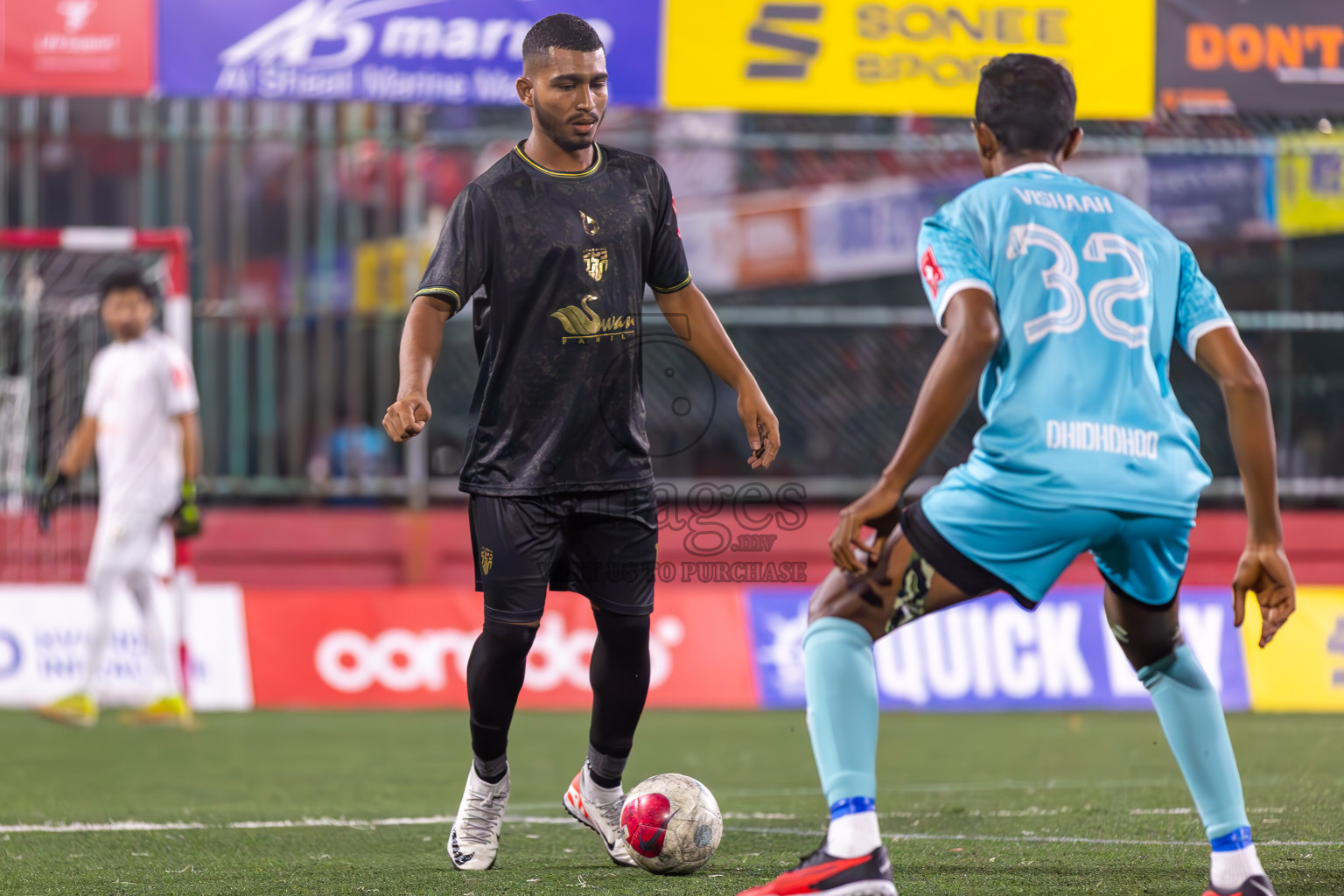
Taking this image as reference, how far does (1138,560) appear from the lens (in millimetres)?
3703

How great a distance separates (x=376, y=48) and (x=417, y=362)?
20.1 feet

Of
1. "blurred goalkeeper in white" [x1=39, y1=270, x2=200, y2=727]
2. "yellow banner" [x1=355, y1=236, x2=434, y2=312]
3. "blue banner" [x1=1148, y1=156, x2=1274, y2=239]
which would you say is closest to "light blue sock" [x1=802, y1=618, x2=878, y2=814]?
"blurred goalkeeper in white" [x1=39, y1=270, x2=200, y2=727]

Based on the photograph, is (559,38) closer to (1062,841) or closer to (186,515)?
(1062,841)

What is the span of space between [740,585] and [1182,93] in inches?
161

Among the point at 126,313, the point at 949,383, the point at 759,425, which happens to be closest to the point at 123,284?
the point at 126,313

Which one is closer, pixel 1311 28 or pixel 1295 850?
pixel 1295 850

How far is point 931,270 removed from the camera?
3.71 metres

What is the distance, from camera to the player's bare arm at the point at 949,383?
3.52m

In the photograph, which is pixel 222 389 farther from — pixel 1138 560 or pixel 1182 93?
pixel 1138 560

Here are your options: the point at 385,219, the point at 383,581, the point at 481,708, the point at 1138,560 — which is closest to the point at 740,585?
the point at 383,581

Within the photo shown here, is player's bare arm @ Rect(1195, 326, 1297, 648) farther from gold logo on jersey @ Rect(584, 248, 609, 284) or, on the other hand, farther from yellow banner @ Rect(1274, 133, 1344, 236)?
yellow banner @ Rect(1274, 133, 1344, 236)

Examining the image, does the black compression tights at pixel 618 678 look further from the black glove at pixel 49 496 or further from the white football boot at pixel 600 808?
the black glove at pixel 49 496

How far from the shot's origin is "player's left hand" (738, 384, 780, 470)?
4727mm

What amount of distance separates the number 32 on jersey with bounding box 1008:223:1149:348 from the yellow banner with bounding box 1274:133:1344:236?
343 inches
